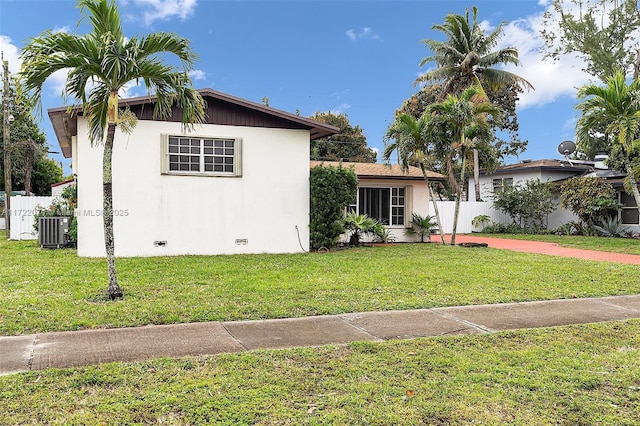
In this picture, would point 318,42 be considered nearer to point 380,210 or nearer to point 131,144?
point 380,210

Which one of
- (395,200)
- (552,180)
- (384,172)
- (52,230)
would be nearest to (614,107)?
(384,172)

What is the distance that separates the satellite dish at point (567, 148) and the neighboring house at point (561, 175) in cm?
48

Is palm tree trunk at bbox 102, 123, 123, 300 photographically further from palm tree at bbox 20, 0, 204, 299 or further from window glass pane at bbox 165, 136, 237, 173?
window glass pane at bbox 165, 136, 237, 173

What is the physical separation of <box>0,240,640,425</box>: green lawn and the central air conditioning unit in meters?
6.16

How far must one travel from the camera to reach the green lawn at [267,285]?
632 cm

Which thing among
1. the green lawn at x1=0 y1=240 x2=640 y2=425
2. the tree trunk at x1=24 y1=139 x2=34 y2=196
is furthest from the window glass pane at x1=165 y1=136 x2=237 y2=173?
the tree trunk at x1=24 y1=139 x2=34 y2=196

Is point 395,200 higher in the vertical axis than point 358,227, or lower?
higher

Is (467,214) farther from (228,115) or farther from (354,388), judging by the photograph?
(354,388)

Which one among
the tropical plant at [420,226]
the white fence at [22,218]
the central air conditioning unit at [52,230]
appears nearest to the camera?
the central air conditioning unit at [52,230]

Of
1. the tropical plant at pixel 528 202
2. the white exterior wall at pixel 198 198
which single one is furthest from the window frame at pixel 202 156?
the tropical plant at pixel 528 202

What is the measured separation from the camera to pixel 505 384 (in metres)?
3.99

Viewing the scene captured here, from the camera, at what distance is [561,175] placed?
80.1 feet

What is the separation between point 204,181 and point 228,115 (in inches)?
75.4

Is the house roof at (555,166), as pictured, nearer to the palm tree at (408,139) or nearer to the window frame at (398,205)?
the window frame at (398,205)
